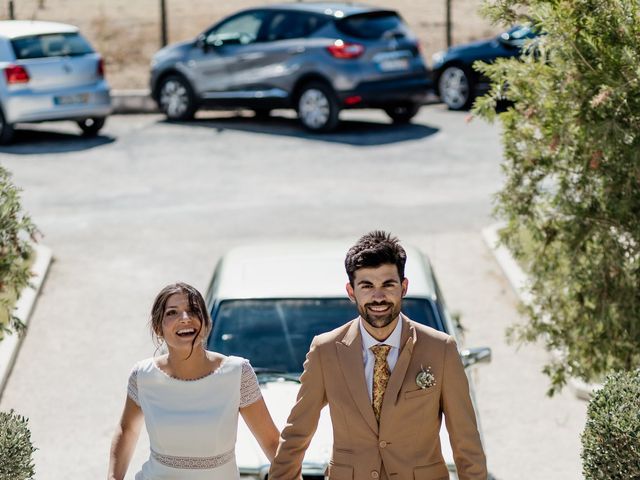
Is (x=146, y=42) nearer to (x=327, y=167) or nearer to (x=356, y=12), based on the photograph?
(x=356, y=12)

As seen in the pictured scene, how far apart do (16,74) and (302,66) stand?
425 centimetres

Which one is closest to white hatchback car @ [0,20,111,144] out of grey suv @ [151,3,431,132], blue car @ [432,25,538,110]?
grey suv @ [151,3,431,132]

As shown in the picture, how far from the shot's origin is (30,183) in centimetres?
1688

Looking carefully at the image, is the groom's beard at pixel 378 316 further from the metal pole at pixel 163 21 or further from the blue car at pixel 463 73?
the metal pole at pixel 163 21

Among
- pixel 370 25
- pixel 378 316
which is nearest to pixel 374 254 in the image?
pixel 378 316

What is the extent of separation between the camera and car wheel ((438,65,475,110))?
2184 cm

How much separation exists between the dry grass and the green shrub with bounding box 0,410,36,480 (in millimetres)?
19296

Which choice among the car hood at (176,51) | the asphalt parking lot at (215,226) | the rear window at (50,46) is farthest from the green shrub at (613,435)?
the car hood at (176,51)

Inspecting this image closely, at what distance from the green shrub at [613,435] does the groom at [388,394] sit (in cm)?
94

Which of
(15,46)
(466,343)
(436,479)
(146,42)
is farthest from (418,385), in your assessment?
(146,42)

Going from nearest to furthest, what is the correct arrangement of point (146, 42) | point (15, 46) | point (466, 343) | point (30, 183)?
point (466, 343)
point (30, 183)
point (15, 46)
point (146, 42)

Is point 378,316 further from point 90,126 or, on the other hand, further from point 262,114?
point 262,114

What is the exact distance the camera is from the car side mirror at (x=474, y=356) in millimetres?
7309

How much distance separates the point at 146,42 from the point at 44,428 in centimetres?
1931
